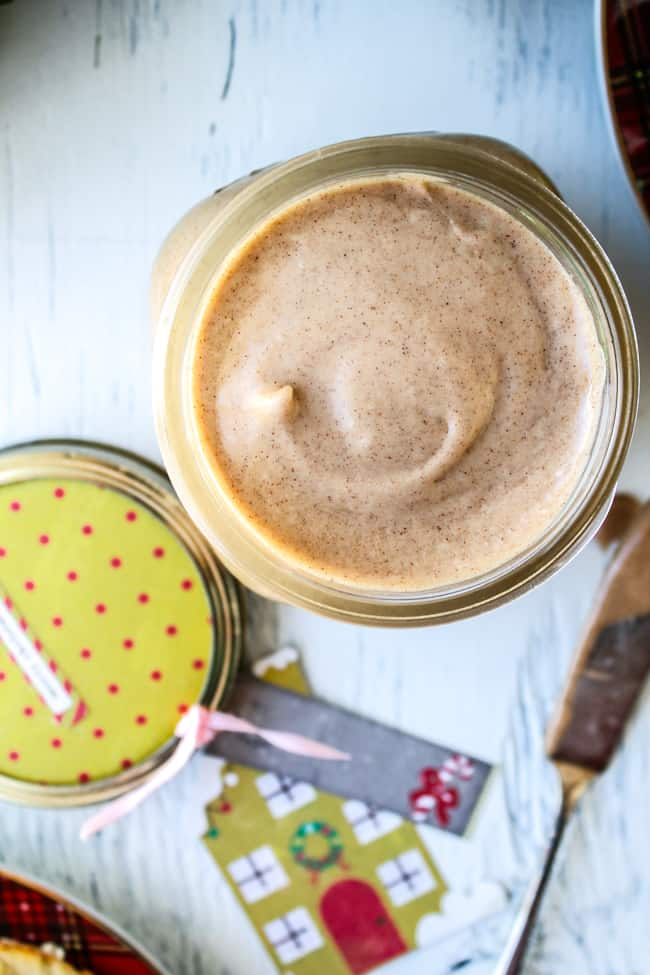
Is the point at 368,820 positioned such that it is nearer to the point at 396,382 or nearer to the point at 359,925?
the point at 359,925

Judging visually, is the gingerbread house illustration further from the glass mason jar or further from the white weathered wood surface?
the glass mason jar

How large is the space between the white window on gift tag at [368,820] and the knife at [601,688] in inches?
5.4

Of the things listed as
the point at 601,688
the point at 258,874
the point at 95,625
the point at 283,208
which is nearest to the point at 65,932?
the point at 258,874

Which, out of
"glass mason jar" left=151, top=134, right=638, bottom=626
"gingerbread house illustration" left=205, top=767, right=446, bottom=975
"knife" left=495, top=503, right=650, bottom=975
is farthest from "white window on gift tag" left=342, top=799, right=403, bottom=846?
"glass mason jar" left=151, top=134, right=638, bottom=626

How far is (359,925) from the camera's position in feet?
2.97

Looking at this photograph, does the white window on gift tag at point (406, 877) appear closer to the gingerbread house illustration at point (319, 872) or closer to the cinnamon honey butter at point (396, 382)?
the gingerbread house illustration at point (319, 872)

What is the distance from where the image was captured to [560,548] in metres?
0.63

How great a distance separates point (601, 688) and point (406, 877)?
242mm

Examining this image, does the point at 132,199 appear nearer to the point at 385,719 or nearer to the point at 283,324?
the point at 283,324

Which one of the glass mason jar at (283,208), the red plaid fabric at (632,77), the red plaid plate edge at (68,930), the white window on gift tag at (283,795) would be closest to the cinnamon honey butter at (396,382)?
the glass mason jar at (283,208)

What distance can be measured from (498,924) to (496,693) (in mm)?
214

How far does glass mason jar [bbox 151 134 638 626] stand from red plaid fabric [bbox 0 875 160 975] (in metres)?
0.42

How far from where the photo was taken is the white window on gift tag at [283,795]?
88 centimetres

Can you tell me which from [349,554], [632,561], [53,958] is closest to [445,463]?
[349,554]
